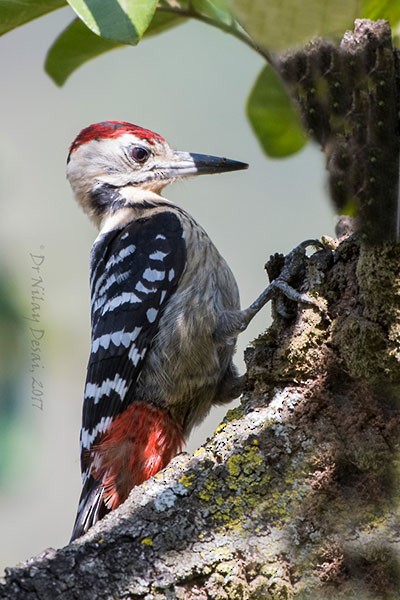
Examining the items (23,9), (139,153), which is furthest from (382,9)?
(139,153)

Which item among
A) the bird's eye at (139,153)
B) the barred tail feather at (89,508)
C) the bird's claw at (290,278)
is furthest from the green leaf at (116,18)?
the bird's eye at (139,153)

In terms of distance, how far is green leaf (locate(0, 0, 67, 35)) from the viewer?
249cm

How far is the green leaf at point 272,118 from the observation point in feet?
9.43

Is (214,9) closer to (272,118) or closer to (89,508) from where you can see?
(272,118)

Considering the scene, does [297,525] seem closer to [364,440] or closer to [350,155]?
[364,440]

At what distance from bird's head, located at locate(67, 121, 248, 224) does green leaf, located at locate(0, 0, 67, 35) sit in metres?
1.47

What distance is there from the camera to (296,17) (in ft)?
6.25

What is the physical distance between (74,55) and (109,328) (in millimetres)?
1028

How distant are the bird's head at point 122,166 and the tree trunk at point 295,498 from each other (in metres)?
1.95

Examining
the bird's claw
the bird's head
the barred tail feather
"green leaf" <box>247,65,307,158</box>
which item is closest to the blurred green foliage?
"green leaf" <box>247,65,307,158</box>

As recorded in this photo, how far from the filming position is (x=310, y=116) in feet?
6.21

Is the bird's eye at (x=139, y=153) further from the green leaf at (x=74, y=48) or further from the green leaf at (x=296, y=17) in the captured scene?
the green leaf at (x=296, y=17)

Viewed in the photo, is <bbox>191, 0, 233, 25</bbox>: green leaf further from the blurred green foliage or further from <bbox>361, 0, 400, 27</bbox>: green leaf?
<bbox>361, 0, 400, 27</bbox>: green leaf

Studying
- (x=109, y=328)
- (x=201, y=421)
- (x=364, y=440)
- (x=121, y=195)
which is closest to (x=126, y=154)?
(x=121, y=195)
